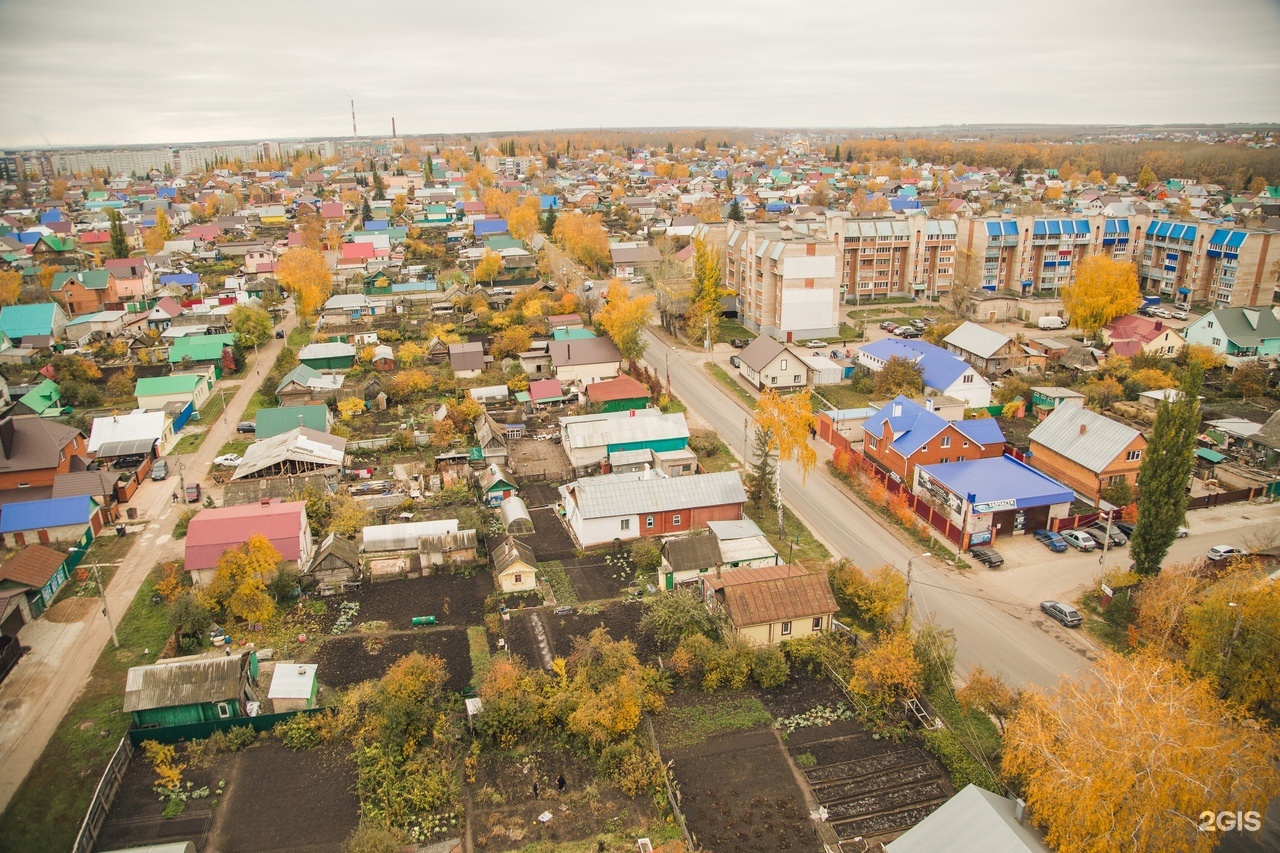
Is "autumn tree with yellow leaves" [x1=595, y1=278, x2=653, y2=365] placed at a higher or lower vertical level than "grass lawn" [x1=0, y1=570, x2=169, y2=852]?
higher

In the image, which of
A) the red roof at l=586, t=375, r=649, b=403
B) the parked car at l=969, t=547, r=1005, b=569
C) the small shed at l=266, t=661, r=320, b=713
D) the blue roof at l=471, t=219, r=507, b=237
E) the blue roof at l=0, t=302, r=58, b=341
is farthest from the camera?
the blue roof at l=471, t=219, r=507, b=237

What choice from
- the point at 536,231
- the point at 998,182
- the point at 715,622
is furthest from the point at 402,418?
the point at 998,182

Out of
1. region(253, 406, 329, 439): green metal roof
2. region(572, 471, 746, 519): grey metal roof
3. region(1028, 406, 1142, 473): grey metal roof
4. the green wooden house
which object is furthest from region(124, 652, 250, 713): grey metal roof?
region(1028, 406, 1142, 473): grey metal roof

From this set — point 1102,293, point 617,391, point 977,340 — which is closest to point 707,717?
point 617,391

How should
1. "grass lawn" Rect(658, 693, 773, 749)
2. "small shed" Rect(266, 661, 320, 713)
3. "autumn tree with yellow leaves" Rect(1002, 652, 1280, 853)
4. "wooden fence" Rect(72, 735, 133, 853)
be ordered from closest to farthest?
1. "autumn tree with yellow leaves" Rect(1002, 652, 1280, 853)
2. "wooden fence" Rect(72, 735, 133, 853)
3. "grass lawn" Rect(658, 693, 773, 749)
4. "small shed" Rect(266, 661, 320, 713)

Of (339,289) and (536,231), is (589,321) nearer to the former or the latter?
(339,289)

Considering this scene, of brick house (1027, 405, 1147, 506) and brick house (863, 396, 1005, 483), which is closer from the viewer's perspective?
brick house (1027, 405, 1147, 506)

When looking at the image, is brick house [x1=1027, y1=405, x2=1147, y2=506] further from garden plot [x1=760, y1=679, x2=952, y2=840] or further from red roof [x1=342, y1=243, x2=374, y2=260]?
red roof [x1=342, y1=243, x2=374, y2=260]
